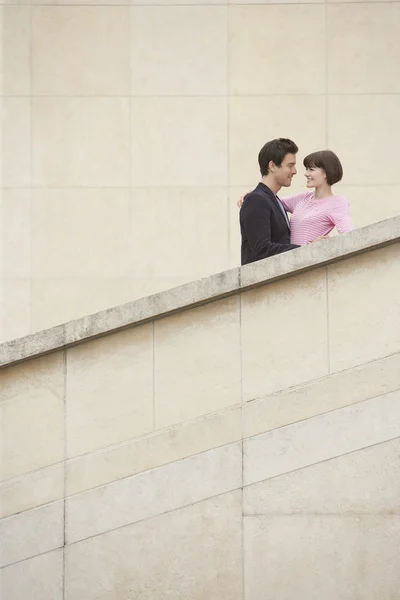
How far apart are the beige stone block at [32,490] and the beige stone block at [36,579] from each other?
34 cm

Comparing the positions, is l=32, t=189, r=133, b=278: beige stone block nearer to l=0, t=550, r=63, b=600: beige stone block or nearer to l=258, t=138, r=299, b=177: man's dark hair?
l=258, t=138, r=299, b=177: man's dark hair

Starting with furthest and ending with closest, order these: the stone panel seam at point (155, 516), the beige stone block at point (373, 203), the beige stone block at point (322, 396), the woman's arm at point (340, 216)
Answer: the beige stone block at point (373, 203)
the woman's arm at point (340, 216)
the stone panel seam at point (155, 516)
the beige stone block at point (322, 396)

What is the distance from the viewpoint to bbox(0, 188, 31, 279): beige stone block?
1160 cm

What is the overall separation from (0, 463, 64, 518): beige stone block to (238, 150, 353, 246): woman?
2.18m

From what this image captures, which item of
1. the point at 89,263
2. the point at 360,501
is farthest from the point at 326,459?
the point at 89,263

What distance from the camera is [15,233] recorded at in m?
11.6

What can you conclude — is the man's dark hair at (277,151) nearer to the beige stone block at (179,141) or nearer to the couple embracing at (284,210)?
the couple embracing at (284,210)

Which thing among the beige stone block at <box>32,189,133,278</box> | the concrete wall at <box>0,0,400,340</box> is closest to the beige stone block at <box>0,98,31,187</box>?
the concrete wall at <box>0,0,400,340</box>

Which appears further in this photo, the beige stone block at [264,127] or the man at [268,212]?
the beige stone block at [264,127]

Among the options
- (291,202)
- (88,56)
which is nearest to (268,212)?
(291,202)

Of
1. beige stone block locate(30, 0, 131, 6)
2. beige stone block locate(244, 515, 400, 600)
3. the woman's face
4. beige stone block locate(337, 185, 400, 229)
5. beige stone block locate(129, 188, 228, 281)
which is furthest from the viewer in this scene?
beige stone block locate(30, 0, 131, 6)

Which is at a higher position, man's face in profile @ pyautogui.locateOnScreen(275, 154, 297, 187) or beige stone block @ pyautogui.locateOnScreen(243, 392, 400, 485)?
man's face in profile @ pyautogui.locateOnScreen(275, 154, 297, 187)

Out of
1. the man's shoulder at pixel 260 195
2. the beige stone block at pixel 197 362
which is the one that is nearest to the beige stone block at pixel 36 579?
the beige stone block at pixel 197 362

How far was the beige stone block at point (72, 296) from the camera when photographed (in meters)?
11.5
